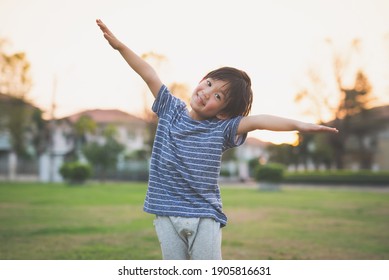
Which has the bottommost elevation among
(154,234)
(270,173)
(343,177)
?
(154,234)

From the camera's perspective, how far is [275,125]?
184cm

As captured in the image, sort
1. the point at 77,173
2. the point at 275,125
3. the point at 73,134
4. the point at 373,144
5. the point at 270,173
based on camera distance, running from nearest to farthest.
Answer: the point at 275,125 < the point at 270,173 < the point at 77,173 < the point at 73,134 < the point at 373,144

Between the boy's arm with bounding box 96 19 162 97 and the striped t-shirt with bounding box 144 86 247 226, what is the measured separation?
28 cm

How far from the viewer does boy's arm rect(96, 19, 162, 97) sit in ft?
6.81

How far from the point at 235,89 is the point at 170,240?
2.24 ft

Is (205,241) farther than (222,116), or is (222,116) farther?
(222,116)

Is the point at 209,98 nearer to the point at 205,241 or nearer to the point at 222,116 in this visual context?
the point at 222,116

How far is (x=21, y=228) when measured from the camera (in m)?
5.80

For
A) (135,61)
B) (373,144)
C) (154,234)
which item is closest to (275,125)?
(135,61)

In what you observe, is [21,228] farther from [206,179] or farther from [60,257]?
[206,179]

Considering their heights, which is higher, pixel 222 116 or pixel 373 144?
pixel 373 144

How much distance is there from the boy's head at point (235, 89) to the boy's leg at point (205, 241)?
0.47 m
